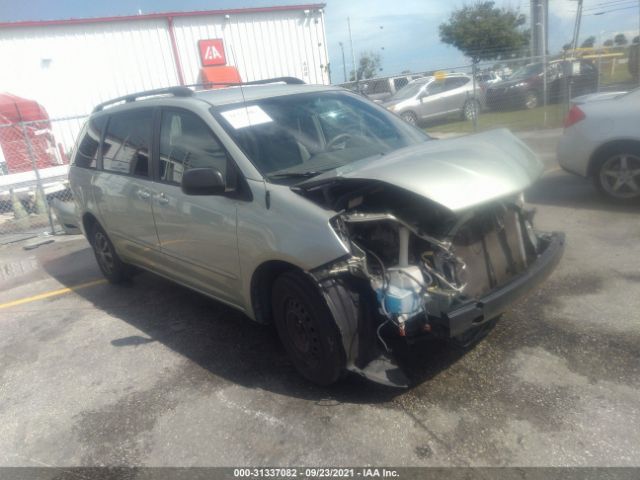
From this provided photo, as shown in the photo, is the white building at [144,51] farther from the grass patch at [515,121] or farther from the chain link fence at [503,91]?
the grass patch at [515,121]

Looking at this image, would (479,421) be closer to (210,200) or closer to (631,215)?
(210,200)

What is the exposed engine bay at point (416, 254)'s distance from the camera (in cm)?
275

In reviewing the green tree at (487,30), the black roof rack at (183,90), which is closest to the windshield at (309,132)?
the black roof rack at (183,90)

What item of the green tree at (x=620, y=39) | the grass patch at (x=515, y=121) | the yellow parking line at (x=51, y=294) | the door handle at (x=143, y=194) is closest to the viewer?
the door handle at (x=143, y=194)

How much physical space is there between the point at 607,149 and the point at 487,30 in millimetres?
39072

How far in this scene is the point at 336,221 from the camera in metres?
2.79

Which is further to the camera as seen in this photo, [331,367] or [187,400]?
[187,400]

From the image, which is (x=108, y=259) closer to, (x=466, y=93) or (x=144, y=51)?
(x=466, y=93)

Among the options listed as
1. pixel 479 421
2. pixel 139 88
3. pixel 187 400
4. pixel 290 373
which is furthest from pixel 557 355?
pixel 139 88

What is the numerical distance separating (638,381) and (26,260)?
25.7 feet

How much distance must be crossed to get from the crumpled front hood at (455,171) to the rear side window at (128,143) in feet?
6.23

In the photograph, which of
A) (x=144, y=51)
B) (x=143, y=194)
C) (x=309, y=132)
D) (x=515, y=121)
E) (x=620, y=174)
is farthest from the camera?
(x=144, y=51)

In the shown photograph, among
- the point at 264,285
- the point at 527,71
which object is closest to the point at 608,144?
the point at 264,285

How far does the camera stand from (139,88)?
17.2 m
